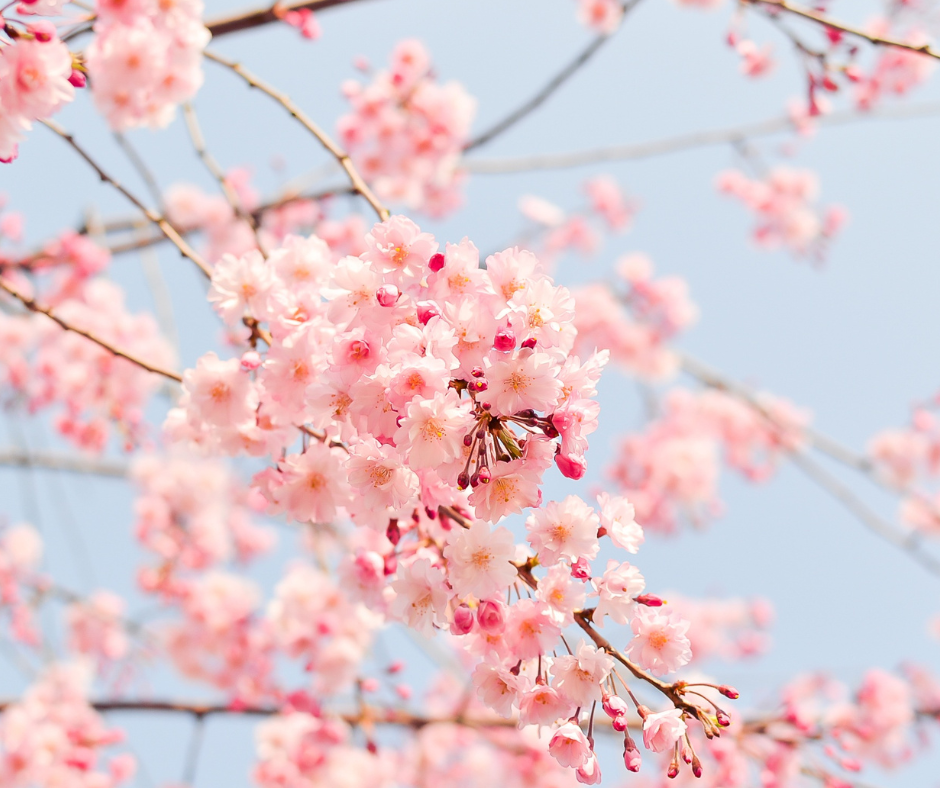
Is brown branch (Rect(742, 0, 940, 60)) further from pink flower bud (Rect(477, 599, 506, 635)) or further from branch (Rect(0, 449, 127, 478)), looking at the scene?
branch (Rect(0, 449, 127, 478))

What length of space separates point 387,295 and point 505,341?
260mm

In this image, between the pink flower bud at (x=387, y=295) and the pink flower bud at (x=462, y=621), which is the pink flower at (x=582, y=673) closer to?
the pink flower bud at (x=462, y=621)

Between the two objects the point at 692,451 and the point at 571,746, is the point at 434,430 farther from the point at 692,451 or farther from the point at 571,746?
the point at 692,451

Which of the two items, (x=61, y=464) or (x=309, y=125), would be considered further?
(x=61, y=464)

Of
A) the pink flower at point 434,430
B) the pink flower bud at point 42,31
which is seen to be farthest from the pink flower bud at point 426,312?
the pink flower bud at point 42,31

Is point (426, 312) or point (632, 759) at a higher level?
point (426, 312)

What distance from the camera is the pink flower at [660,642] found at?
1.32 meters

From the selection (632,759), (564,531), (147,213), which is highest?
(147,213)

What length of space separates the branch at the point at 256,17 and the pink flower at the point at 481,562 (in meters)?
2.45

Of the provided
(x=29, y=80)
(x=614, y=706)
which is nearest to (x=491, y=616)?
(x=614, y=706)

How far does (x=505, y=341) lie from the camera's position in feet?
3.96

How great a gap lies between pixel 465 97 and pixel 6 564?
226 inches

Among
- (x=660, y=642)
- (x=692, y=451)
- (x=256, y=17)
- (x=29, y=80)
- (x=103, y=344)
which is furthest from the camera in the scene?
(x=692, y=451)

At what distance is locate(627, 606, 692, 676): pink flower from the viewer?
4.33 feet
